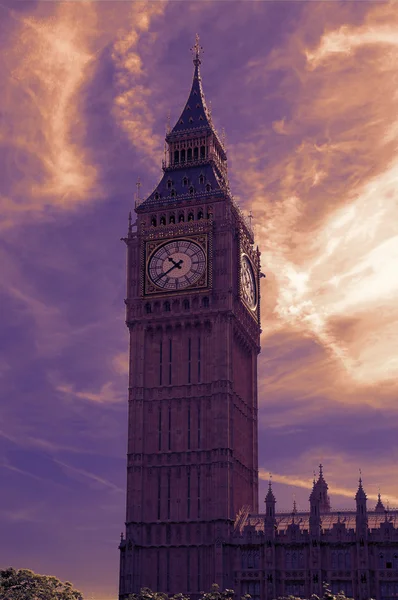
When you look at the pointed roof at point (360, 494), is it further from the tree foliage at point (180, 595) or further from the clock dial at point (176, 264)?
the clock dial at point (176, 264)

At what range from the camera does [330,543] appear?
12469 centimetres

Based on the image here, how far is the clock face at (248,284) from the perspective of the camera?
147 metres

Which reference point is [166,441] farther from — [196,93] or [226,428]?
[196,93]

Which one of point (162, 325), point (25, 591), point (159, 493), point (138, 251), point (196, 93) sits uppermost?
point (196, 93)

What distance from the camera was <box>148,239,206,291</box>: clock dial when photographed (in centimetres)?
14200

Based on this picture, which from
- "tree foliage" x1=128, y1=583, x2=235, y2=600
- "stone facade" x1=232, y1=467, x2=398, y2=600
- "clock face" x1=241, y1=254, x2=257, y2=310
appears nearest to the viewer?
"tree foliage" x1=128, y1=583, x2=235, y2=600

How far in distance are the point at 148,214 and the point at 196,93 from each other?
86.2 feet

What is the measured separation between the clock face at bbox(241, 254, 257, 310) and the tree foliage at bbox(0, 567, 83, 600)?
46565 millimetres

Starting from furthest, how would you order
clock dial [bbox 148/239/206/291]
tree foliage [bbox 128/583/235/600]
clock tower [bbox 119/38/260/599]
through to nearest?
clock dial [bbox 148/239/206/291] → clock tower [bbox 119/38/260/599] → tree foliage [bbox 128/583/235/600]

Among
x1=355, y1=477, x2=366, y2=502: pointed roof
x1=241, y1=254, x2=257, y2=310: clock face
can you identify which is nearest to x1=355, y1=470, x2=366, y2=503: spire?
x1=355, y1=477, x2=366, y2=502: pointed roof

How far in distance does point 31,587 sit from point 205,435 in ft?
98.1

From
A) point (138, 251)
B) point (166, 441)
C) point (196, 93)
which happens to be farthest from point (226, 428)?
point (196, 93)

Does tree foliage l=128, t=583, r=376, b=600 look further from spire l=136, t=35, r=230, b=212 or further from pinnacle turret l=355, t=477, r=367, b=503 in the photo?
spire l=136, t=35, r=230, b=212

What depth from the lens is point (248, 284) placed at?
493ft
